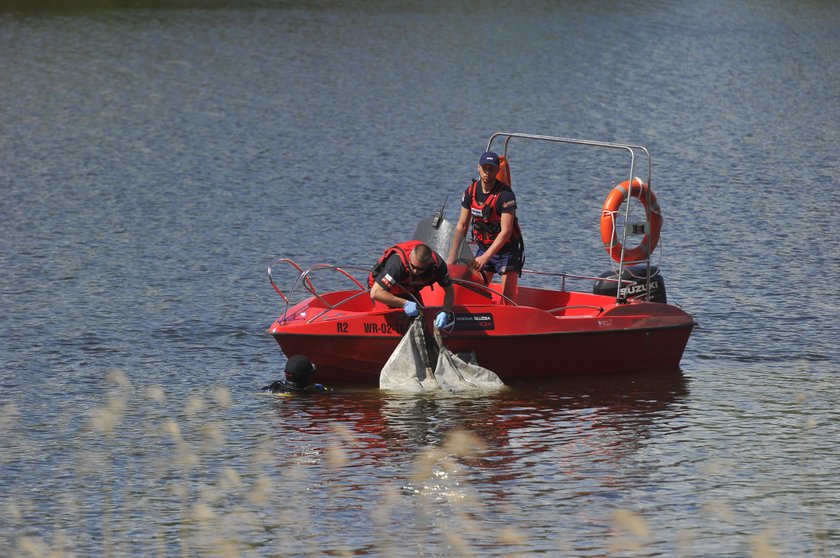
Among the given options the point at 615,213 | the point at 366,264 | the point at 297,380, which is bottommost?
the point at 297,380

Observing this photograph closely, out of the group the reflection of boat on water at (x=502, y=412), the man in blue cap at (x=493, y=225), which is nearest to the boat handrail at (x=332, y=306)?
the reflection of boat on water at (x=502, y=412)

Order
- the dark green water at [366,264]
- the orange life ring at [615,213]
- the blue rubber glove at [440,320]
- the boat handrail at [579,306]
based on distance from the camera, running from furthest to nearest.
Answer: the orange life ring at [615,213], the boat handrail at [579,306], the blue rubber glove at [440,320], the dark green water at [366,264]

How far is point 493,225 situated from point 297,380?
264cm

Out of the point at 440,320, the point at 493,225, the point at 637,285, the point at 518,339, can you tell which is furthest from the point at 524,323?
the point at 637,285

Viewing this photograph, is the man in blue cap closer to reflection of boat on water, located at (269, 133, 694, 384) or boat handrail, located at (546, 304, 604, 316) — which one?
reflection of boat on water, located at (269, 133, 694, 384)

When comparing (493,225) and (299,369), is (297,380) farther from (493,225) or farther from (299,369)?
(493,225)

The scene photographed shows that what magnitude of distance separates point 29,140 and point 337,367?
20.0m

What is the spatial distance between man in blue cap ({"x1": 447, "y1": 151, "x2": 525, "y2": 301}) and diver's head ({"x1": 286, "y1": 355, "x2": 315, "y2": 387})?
6.63ft

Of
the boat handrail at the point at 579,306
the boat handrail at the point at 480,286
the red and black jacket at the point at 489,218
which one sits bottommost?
the boat handrail at the point at 579,306

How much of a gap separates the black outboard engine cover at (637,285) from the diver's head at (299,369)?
3.57 m

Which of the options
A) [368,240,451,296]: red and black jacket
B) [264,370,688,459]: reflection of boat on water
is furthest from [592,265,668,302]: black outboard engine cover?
[368,240,451,296]: red and black jacket

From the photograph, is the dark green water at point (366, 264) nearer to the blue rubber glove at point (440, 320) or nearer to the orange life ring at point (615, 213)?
the blue rubber glove at point (440, 320)

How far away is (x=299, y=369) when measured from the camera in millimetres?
13742

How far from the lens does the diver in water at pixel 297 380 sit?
13750mm
